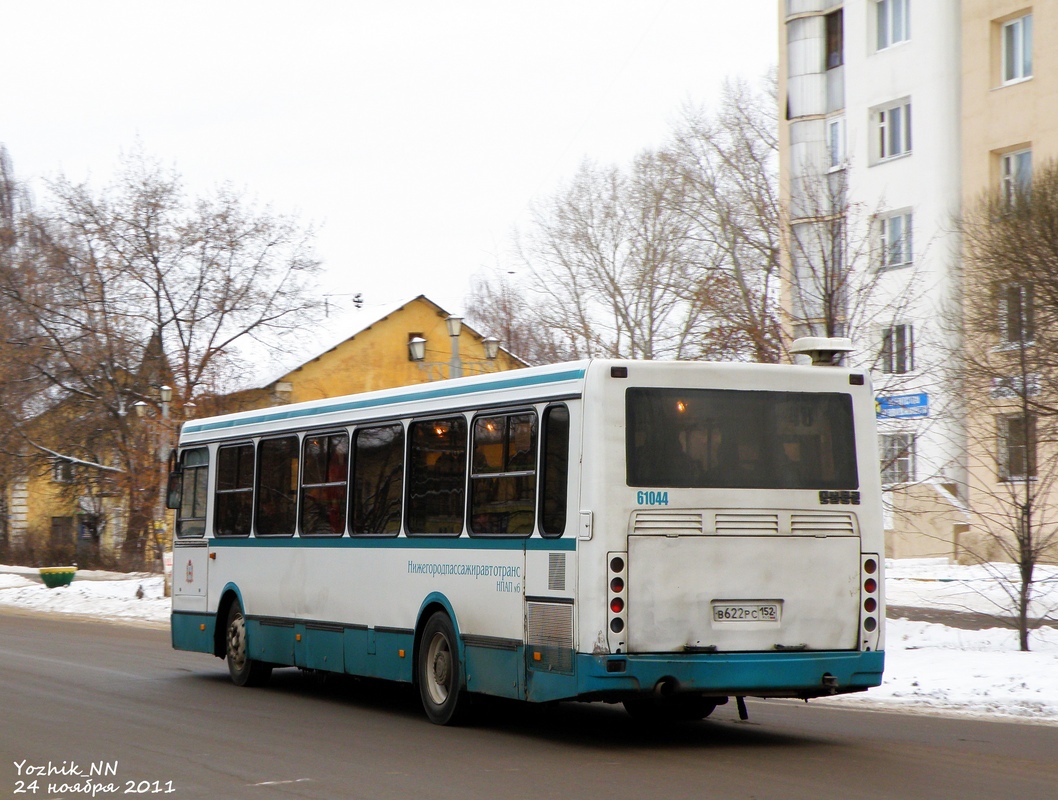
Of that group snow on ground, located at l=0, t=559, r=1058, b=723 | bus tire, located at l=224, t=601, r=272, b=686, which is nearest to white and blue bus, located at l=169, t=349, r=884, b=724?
snow on ground, located at l=0, t=559, r=1058, b=723

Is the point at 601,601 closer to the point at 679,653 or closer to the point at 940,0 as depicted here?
the point at 679,653

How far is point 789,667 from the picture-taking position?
1021 cm

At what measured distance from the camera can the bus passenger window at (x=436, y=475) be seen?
11.6 metres

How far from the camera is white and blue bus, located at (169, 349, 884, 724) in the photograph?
10000 mm

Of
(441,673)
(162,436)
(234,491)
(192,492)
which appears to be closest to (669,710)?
(441,673)

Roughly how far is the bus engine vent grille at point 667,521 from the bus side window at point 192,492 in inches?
306

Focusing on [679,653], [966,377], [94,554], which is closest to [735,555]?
[679,653]

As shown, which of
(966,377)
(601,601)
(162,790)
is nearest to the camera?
(162,790)

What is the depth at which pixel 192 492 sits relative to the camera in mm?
16922

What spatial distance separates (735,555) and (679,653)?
0.79 m

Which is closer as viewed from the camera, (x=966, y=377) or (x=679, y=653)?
(x=679, y=653)

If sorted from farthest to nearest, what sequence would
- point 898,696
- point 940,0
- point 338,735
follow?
point 940,0 < point 898,696 < point 338,735

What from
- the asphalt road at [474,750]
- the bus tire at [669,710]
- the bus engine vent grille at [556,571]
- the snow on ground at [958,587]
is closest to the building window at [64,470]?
the snow on ground at [958,587]

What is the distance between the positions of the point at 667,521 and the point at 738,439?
809mm
